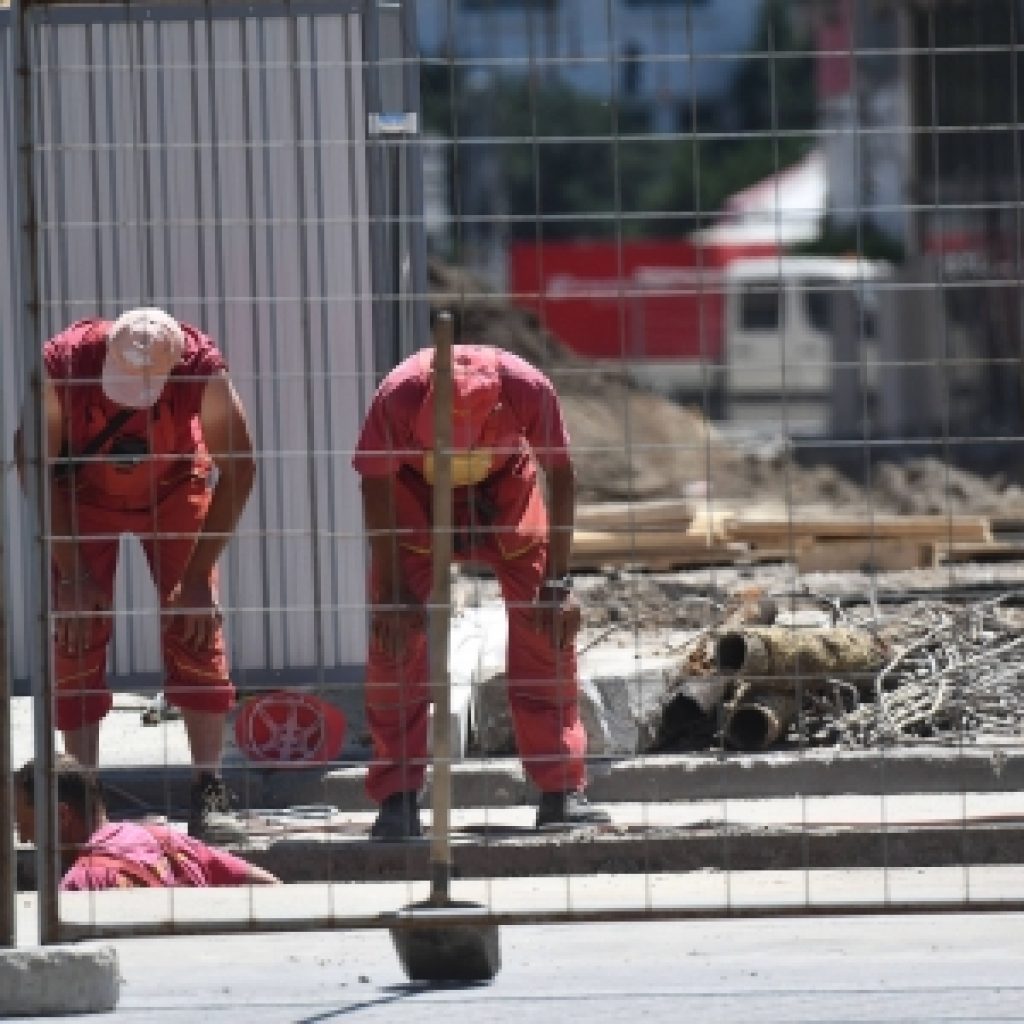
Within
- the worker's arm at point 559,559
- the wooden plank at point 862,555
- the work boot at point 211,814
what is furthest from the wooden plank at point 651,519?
the worker's arm at point 559,559

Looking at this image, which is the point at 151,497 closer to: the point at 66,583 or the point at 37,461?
the point at 66,583

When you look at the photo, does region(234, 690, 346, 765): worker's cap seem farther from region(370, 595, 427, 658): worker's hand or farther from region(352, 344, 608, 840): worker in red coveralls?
region(370, 595, 427, 658): worker's hand

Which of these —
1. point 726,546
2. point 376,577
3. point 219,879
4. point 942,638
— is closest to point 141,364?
point 376,577

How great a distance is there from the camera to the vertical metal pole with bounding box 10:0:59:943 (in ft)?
19.5

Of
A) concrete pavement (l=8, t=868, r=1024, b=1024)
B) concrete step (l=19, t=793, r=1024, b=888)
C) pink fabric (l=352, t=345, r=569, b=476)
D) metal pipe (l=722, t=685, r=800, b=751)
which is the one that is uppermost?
pink fabric (l=352, t=345, r=569, b=476)

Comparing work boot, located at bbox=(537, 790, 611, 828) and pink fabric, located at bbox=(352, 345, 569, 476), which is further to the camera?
work boot, located at bbox=(537, 790, 611, 828)

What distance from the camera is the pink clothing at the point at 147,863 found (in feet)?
25.1

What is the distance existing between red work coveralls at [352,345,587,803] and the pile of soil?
12.6m

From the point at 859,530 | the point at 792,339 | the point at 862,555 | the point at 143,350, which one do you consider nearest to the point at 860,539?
the point at 859,530

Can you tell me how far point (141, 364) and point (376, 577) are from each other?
90 cm

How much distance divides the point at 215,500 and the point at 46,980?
3.05 metres

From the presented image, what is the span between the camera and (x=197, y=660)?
911 cm

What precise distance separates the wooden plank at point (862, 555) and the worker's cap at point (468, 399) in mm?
6821

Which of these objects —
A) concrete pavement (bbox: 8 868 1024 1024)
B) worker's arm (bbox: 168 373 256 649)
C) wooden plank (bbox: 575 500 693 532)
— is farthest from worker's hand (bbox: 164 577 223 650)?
wooden plank (bbox: 575 500 693 532)
